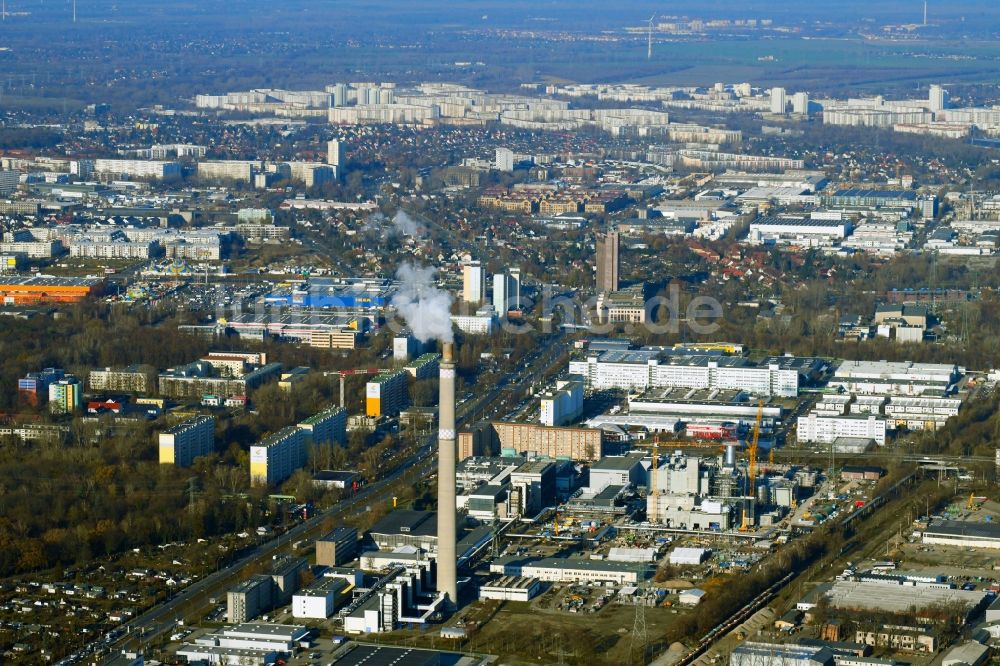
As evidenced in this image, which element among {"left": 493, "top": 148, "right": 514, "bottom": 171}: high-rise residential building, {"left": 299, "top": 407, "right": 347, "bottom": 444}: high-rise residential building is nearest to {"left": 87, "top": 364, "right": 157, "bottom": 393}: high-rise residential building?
{"left": 299, "top": 407, "right": 347, "bottom": 444}: high-rise residential building

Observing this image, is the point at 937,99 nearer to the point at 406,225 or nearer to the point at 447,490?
the point at 406,225

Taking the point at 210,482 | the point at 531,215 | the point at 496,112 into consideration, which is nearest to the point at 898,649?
the point at 210,482

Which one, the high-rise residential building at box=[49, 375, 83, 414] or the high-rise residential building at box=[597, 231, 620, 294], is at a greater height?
the high-rise residential building at box=[597, 231, 620, 294]

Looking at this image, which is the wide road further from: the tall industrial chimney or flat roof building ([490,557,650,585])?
flat roof building ([490,557,650,585])

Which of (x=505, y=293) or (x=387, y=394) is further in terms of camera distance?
(x=505, y=293)

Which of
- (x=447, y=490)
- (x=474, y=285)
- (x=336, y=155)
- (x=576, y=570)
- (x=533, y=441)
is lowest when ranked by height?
(x=576, y=570)

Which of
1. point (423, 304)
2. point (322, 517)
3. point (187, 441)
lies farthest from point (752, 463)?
point (423, 304)
